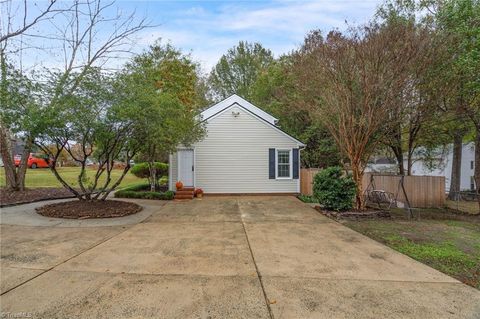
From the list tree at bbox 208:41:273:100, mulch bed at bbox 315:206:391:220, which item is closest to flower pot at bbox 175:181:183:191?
mulch bed at bbox 315:206:391:220

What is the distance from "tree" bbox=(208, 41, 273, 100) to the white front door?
15838 millimetres

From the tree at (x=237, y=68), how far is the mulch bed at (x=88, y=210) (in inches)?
819

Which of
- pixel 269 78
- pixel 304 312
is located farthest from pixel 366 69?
pixel 269 78

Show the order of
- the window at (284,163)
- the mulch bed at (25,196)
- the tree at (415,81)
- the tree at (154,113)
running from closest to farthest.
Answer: the tree at (154,113) → the tree at (415,81) → the mulch bed at (25,196) → the window at (284,163)

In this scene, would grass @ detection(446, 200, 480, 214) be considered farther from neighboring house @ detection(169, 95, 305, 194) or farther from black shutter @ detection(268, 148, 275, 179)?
black shutter @ detection(268, 148, 275, 179)

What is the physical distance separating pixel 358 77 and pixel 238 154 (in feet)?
22.1

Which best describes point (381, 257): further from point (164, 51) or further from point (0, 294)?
point (164, 51)

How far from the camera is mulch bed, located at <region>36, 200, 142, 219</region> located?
302 inches

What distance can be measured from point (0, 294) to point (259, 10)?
10.4 meters

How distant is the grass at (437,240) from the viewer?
→ 4.29 metres

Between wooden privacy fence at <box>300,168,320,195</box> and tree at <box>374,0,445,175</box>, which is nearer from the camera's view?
tree at <box>374,0,445,175</box>

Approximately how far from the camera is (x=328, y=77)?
28.1 feet

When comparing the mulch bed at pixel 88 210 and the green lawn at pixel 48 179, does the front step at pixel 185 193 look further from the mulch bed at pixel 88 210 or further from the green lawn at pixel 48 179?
the green lawn at pixel 48 179

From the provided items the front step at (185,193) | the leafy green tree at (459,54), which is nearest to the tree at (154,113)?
the front step at (185,193)
